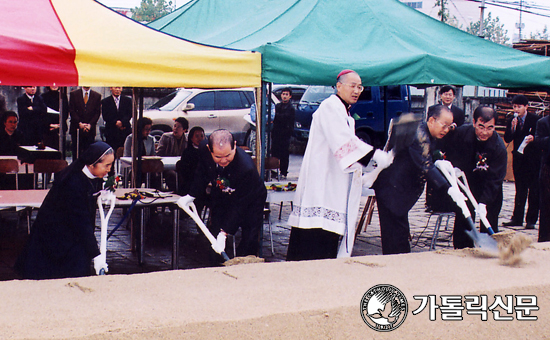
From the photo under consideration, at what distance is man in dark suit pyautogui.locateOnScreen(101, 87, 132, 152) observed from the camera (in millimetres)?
10008

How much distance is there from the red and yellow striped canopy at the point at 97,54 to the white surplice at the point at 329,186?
0.87 metres

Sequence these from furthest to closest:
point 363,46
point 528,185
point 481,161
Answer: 1. point 528,185
2. point 363,46
3. point 481,161

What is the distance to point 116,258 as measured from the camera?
20.7 feet

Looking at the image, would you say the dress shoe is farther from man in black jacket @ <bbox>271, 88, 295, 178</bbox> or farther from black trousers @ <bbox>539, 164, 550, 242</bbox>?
man in black jacket @ <bbox>271, 88, 295, 178</bbox>

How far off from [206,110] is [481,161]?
9082 mm

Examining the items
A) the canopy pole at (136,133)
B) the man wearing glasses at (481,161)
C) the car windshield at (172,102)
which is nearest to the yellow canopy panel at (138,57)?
the canopy pole at (136,133)

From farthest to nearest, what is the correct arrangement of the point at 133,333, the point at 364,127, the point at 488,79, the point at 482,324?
the point at 364,127 < the point at 488,79 < the point at 482,324 < the point at 133,333

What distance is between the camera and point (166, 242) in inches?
284

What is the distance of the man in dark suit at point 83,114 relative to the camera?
9.84m

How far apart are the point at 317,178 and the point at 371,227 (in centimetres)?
361

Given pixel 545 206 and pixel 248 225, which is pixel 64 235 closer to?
pixel 248 225

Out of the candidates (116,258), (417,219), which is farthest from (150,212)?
(417,219)

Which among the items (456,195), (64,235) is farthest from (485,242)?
(64,235)

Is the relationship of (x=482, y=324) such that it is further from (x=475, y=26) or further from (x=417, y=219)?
(x=475, y=26)
